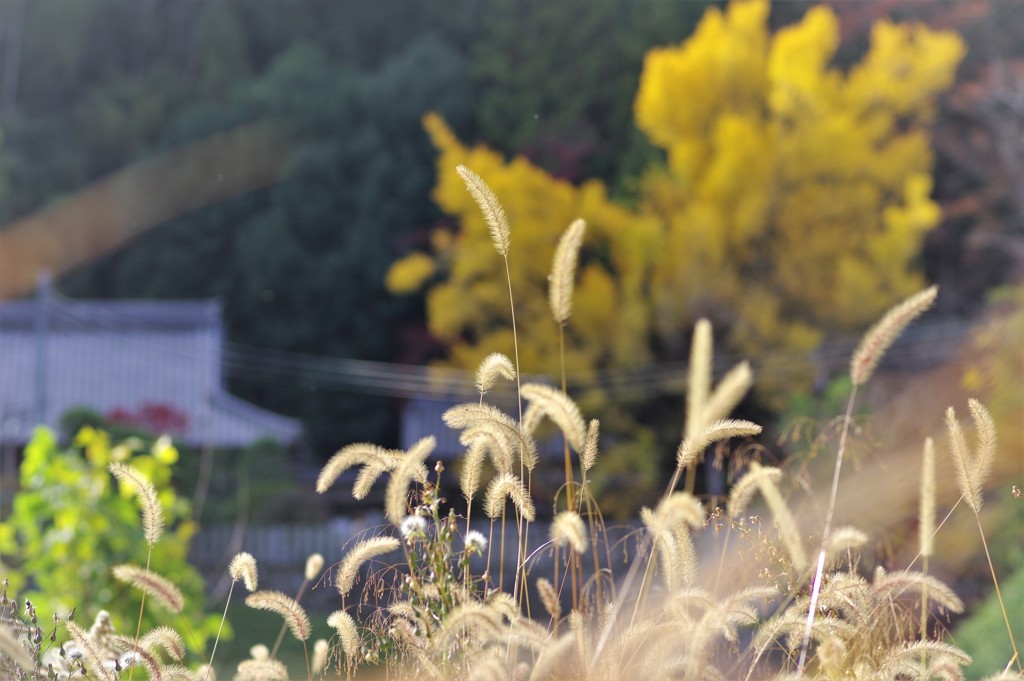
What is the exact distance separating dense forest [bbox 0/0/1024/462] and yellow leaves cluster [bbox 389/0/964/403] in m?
1.27

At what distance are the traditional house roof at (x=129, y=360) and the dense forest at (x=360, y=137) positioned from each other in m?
1.00

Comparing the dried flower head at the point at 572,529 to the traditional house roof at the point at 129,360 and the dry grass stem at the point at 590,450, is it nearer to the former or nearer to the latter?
the dry grass stem at the point at 590,450

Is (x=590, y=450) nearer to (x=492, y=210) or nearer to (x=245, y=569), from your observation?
(x=492, y=210)

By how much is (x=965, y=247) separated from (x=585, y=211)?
5048mm

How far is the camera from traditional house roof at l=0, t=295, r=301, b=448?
627 inches

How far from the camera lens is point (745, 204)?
41.8 ft

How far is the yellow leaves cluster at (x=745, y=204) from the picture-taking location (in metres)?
12.7

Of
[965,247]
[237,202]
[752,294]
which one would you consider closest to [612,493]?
[752,294]

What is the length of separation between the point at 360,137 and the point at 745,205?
6.50 metres

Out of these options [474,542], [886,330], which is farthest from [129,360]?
[886,330]

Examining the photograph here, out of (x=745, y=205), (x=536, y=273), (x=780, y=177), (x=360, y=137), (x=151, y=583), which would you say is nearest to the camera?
(x=151, y=583)

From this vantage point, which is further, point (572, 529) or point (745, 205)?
point (745, 205)

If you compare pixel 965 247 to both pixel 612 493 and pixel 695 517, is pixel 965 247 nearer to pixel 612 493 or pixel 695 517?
pixel 612 493

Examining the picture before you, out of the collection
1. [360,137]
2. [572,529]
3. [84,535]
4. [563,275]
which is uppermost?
[360,137]
